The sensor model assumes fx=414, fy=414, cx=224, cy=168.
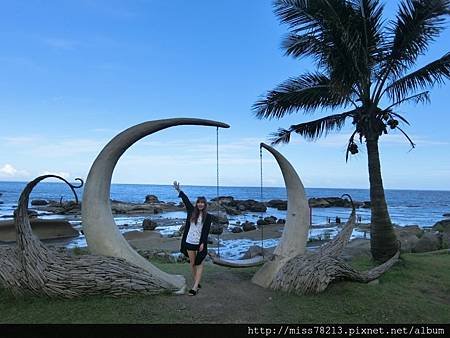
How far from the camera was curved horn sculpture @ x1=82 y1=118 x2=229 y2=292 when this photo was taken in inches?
278

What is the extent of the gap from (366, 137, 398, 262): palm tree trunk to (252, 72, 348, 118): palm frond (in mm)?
1466

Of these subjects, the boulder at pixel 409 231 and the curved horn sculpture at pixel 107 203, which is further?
the boulder at pixel 409 231

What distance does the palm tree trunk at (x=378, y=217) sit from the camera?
9953 millimetres

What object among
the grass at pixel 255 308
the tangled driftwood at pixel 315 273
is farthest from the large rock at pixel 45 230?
the tangled driftwood at pixel 315 273

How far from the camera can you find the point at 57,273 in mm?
6211

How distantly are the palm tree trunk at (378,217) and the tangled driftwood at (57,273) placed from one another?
19.1ft

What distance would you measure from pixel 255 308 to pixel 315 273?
53.8 inches

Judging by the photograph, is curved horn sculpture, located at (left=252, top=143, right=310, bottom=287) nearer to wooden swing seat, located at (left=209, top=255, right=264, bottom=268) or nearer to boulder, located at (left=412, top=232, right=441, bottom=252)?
wooden swing seat, located at (left=209, top=255, right=264, bottom=268)

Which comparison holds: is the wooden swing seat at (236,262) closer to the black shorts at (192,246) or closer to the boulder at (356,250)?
the black shorts at (192,246)

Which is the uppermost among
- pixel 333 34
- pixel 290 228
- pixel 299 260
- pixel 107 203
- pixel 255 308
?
pixel 333 34

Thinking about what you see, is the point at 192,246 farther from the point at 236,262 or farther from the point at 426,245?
the point at 426,245

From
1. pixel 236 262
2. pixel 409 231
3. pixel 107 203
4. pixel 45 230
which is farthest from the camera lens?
pixel 45 230

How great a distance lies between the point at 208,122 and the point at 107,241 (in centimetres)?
275

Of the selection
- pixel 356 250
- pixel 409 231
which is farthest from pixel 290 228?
pixel 409 231
